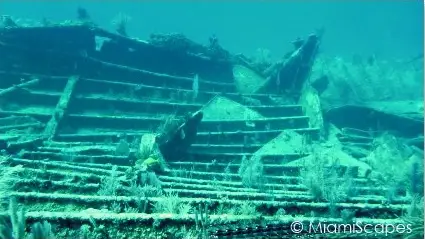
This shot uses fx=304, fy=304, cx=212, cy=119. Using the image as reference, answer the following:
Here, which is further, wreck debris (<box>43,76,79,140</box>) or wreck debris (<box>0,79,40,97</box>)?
wreck debris (<box>0,79,40,97</box>)

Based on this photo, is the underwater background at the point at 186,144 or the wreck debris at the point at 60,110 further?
the wreck debris at the point at 60,110

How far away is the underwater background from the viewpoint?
3.85 meters

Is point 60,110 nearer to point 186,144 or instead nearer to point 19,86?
point 19,86

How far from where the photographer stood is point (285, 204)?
4410mm

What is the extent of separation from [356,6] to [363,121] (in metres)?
174

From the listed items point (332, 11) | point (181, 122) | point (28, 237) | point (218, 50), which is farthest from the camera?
point (332, 11)

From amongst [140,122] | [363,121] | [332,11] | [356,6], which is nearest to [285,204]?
[140,122]

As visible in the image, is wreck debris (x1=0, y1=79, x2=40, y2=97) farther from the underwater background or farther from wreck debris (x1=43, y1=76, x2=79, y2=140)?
wreck debris (x1=43, y1=76, x2=79, y2=140)

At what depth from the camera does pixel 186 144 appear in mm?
7617

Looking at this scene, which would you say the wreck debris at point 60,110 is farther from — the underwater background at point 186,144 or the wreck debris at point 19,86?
the wreck debris at point 19,86

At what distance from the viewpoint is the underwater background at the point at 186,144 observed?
3848 millimetres

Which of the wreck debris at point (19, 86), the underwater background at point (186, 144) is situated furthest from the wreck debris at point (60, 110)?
the wreck debris at point (19, 86)

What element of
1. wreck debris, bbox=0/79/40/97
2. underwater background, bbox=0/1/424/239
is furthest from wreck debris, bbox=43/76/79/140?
wreck debris, bbox=0/79/40/97

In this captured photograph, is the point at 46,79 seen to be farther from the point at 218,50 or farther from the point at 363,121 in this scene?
the point at 363,121
